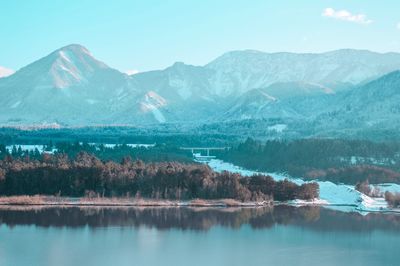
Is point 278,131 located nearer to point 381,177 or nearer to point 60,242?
point 381,177

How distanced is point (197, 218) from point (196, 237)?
7195 mm

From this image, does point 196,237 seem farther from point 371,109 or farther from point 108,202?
point 371,109

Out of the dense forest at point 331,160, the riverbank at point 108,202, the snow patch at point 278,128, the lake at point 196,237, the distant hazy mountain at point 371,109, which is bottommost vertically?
the lake at point 196,237

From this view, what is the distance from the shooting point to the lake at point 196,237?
3825 cm

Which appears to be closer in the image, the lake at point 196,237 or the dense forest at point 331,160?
the lake at point 196,237

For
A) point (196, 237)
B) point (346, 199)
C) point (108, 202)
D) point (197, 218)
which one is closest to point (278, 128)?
point (346, 199)

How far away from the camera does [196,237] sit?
44.6 meters

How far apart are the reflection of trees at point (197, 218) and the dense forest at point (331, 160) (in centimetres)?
1947

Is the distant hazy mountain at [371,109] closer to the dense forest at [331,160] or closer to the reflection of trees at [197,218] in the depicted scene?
the dense forest at [331,160]

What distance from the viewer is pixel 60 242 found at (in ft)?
137

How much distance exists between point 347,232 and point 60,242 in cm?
1892

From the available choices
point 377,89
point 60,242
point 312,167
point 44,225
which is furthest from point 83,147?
point 377,89

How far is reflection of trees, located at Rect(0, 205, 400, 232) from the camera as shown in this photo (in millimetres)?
49156

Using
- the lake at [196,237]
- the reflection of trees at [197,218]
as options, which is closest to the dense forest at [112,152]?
the reflection of trees at [197,218]
